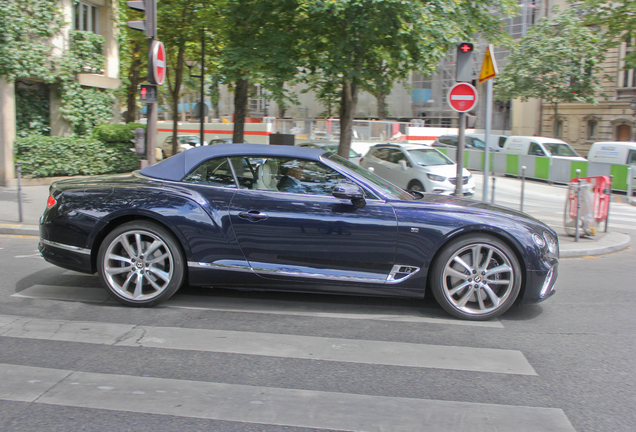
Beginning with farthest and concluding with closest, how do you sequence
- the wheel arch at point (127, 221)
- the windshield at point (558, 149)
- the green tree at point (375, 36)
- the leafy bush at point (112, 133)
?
the windshield at point (558, 149) → the leafy bush at point (112, 133) → the green tree at point (375, 36) → the wheel arch at point (127, 221)

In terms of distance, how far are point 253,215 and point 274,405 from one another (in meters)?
2.05

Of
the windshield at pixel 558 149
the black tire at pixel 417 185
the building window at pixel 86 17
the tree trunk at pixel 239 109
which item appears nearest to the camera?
the black tire at pixel 417 185

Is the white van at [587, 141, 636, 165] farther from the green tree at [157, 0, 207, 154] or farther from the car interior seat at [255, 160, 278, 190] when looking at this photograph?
the car interior seat at [255, 160, 278, 190]

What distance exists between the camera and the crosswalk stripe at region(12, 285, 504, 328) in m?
5.01

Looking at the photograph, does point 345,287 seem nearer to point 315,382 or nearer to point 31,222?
point 315,382

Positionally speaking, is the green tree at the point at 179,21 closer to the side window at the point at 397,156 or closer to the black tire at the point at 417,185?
the side window at the point at 397,156

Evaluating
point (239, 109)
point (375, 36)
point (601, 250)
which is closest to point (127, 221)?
point (601, 250)

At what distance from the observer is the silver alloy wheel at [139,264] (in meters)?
5.12

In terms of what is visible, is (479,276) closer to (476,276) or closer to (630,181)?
(476,276)

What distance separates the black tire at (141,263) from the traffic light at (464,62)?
248 inches

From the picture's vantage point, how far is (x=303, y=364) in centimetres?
395

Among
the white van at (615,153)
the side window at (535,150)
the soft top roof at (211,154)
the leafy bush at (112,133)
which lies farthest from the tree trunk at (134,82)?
the soft top roof at (211,154)

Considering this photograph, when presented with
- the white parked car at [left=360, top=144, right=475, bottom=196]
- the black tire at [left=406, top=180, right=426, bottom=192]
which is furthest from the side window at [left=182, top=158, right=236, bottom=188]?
the black tire at [left=406, top=180, right=426, bottom=192]

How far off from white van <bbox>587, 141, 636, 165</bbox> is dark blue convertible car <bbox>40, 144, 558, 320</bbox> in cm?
1735
